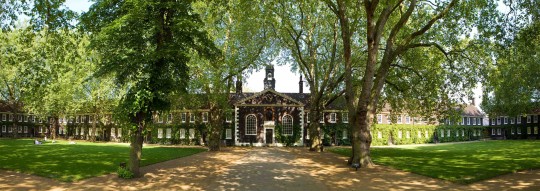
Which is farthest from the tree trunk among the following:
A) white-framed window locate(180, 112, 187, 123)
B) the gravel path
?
white-framed window locate(180, 112, 187, 123)

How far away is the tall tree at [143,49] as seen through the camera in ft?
51.9

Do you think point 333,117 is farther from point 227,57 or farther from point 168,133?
point 227,57

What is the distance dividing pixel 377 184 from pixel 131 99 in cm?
1096

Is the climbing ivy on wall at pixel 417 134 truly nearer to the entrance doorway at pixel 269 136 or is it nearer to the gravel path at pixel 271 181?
the entrance doorway at pixel 269 136

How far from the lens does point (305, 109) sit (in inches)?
2211

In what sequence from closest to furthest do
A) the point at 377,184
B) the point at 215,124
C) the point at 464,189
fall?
1. the point at 464,189
2. the point at 377,184
3. the point at 215,124

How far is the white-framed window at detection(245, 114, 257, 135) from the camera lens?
5294cm

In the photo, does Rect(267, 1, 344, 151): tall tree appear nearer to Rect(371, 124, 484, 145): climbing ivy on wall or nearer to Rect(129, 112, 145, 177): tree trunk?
Rect(129, 112, 145, 177): tree trunk

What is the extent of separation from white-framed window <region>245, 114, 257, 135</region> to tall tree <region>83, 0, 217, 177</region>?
3558 cm

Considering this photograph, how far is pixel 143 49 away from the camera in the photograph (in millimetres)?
16781

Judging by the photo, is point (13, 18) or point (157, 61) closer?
point (157, 61)

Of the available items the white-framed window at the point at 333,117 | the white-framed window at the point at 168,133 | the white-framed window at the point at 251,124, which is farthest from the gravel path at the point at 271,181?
the white-framed window at the point at 168,133

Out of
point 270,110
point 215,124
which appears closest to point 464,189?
point 215,124

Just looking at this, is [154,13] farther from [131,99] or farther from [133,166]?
[133,166]
